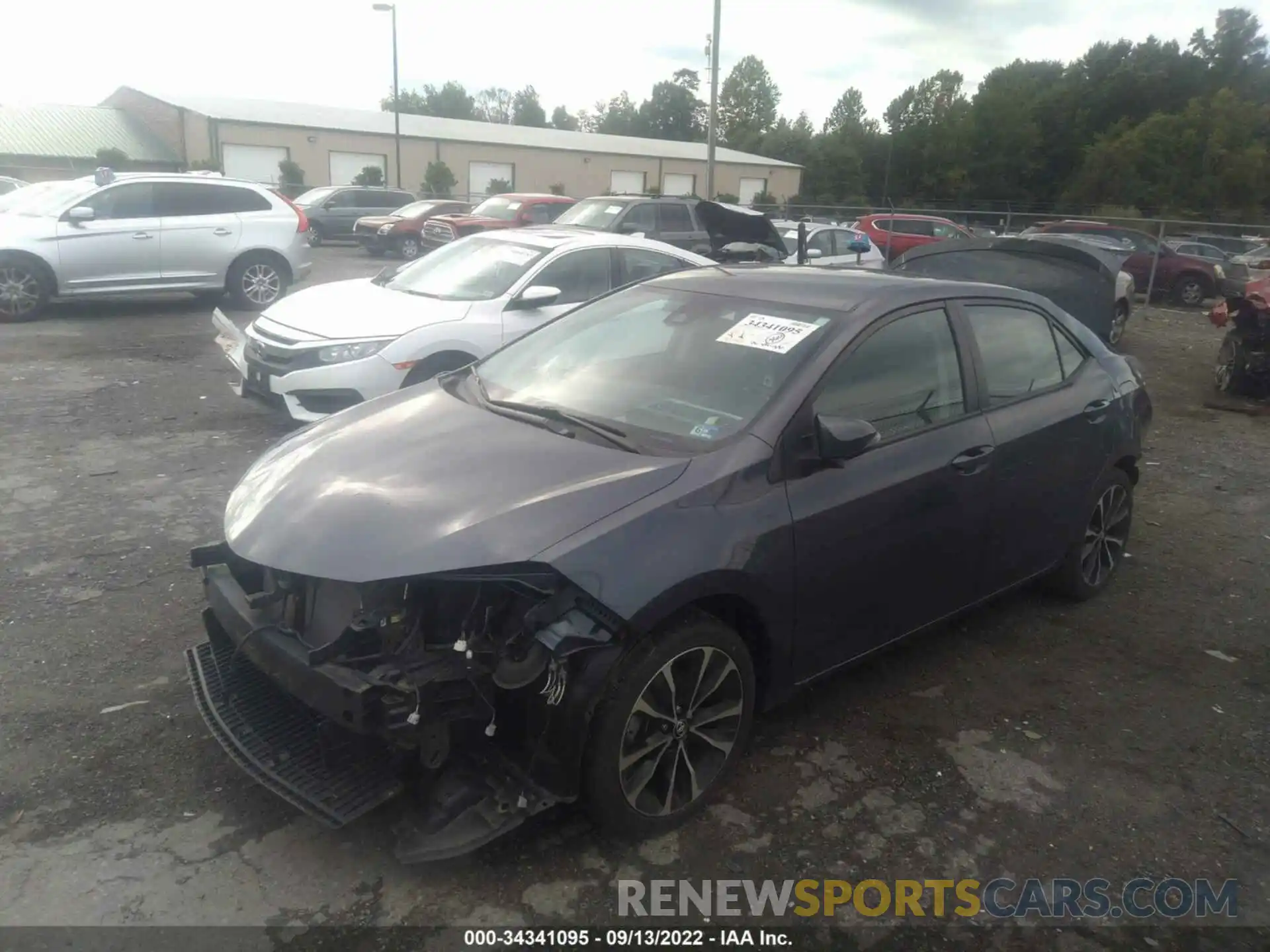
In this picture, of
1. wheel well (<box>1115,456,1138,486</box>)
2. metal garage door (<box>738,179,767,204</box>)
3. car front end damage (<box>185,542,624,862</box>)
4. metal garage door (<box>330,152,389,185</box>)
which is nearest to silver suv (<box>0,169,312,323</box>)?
car front end damage (<box>185,542,624,862</box>)

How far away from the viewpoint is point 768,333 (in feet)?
12.1

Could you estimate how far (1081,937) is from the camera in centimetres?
276

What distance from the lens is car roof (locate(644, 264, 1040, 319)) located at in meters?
3.78

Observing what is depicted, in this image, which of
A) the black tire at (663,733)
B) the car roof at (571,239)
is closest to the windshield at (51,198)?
the car roof at (571,239)

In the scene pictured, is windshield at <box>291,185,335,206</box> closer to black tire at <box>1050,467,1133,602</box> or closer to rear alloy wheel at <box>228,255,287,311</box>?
rear alloy wheel at <box>228,255,287,311</box>

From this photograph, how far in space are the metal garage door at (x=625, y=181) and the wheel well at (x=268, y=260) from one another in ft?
120

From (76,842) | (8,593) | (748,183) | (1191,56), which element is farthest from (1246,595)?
(1191,56)

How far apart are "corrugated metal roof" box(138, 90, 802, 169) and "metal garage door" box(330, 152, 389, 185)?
1.01m

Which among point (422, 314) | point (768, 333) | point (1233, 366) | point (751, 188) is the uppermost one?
point (751, 188)

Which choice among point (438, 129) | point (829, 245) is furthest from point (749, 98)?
point (829, 245)

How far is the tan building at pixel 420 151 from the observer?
127ft

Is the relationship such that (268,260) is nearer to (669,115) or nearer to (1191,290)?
(1191,290)

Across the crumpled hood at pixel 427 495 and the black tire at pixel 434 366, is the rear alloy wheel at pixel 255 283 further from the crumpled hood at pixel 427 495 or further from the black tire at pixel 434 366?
the crumpled hood at pixel 427 495

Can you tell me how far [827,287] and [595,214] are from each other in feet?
35.8
